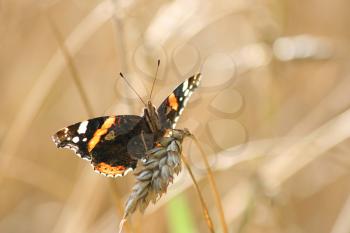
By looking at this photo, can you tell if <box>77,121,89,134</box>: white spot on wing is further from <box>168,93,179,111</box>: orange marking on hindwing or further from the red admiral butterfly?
<box>168,93,179,111</box>: orange marking on hindwing

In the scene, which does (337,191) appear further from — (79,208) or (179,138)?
(179,138)

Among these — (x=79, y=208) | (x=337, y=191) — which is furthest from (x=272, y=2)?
(x=337, y=191)

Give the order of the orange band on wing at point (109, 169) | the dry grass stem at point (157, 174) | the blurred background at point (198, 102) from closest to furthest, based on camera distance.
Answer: the dry grass stem at point (157, 174)
the orange band on wing at point (109, 169)
the blurred background at point (198, 102)

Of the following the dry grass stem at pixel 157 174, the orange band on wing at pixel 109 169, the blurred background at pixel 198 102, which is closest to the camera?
the dry grass stem at pixel 157 174

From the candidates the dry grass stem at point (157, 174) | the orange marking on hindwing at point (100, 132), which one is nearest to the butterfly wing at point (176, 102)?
the orange marking on hindwing at point (100, 132)

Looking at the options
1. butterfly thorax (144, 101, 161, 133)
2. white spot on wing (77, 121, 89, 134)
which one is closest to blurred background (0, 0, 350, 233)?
white spot on wing (77, 121, 89, 134)

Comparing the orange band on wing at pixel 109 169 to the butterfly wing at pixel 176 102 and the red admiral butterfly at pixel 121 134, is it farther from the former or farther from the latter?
the butterfly wing at pixel 176 102

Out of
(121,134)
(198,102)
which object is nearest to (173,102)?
(121,134)

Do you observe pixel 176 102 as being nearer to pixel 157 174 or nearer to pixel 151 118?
pixel 151 118
